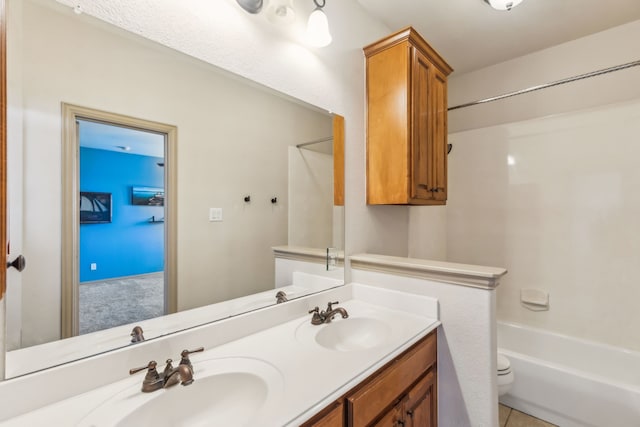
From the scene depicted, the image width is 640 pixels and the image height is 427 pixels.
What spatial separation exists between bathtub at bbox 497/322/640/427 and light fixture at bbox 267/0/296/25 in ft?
8.27

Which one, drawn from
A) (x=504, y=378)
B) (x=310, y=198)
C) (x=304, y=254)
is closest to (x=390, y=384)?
(x=304, y=254)

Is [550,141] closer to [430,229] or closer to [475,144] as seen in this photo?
[475,144]

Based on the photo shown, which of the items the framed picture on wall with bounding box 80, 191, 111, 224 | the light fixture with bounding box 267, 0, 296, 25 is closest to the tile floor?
the framed picture on wall with bounding box 80, 191, 111, 224

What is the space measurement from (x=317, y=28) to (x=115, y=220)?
1.19m

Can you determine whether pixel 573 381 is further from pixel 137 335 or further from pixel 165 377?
pixel 137 335

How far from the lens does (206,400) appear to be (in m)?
0.84

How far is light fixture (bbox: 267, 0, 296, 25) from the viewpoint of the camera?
48.1 inches

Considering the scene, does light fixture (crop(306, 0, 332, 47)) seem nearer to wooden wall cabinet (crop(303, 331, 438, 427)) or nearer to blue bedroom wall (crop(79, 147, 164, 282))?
blue bedroom wall (crop(79, 147, 164, 282))

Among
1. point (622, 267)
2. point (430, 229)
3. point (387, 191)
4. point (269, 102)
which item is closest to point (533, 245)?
point (622, 267)

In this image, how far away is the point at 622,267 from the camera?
6.56 feet

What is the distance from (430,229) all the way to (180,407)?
7.64 feet

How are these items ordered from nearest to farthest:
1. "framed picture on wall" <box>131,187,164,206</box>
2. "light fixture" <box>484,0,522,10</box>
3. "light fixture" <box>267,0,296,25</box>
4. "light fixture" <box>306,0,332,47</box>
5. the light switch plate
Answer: "framed picture on wall" <box>131,187,164,206</box> < the light switch plate < "light fixture" <box>267,0,296,25</box> < "light fixture" <box>306,0,332,47</box> < "light fixture" <box>484,0,522,10</box>

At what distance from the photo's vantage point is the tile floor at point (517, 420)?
181 cm

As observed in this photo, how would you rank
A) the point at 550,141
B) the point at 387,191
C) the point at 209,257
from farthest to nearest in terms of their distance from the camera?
1. the point at 550,141
2. the point at 387,191
3. the point at 209,257
